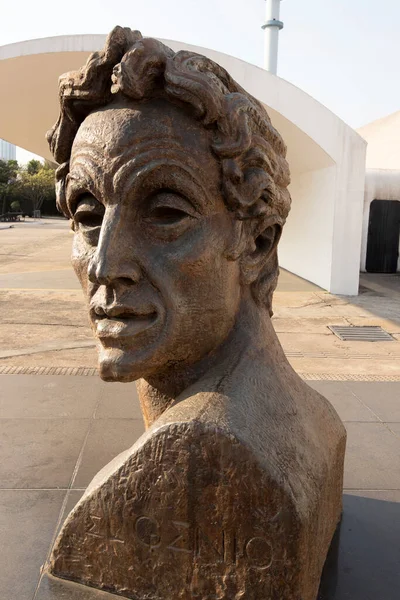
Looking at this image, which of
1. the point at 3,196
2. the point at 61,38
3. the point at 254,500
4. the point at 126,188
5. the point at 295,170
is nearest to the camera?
the point at 254,500

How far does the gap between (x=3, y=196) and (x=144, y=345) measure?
53.2 m

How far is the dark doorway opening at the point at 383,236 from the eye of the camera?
50.6ft

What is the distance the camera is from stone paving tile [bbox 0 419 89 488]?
2.97 meters

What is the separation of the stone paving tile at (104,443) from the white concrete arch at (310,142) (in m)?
7.01

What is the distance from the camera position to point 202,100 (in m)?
1.91

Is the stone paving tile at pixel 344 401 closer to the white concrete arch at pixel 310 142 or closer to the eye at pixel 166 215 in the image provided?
the eye at pixel 166 215

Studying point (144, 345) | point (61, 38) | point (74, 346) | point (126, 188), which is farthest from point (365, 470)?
point (61, 38)

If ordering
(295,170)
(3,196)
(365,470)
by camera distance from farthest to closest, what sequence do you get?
(3,196) < (295,170) < (365,470)

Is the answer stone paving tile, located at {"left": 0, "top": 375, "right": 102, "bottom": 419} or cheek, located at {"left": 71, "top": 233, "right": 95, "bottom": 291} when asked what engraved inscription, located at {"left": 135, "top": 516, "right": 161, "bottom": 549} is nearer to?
cheek, located at {"left": 71, "top": 233, "right": 95, "bottom": 291}

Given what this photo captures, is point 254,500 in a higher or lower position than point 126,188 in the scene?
lower

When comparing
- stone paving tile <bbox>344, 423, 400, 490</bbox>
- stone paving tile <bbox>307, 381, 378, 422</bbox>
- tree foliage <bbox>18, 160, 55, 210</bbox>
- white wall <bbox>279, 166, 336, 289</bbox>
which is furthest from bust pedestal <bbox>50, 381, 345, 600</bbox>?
tree foliage <bbox>18, 160, 55, 210</bbox>

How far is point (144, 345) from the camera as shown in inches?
78.4

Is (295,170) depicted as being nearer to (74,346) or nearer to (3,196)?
(74,346)

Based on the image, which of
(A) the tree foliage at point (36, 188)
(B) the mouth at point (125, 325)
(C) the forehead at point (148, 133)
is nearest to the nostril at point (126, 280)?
(B) the mouth at point (125, 325)
